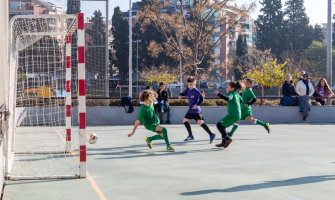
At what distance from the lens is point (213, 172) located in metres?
8.59

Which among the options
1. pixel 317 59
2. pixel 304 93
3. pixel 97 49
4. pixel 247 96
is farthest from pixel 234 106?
pixel 317 59

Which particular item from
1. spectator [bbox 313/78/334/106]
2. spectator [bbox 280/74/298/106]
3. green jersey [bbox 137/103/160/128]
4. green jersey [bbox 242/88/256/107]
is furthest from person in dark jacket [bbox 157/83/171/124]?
green jersey [bbox 137/103/160/128]

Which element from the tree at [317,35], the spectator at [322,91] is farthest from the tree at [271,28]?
the spectator at [322,91]

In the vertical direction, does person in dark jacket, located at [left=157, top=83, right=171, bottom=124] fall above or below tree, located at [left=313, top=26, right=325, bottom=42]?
below

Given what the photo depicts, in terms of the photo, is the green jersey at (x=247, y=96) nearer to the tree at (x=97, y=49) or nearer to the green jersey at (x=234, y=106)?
the green jersey at (x=234, y=106)

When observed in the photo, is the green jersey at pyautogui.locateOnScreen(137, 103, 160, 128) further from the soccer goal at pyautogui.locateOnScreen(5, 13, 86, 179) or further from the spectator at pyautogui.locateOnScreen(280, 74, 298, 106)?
the spectator at pyautogui.locateOnScreen(280, 74, 298, 106)

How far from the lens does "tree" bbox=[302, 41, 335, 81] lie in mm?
72512

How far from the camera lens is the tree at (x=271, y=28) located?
7881 centimetres

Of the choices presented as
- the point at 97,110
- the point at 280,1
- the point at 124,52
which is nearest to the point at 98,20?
the point at 97,110

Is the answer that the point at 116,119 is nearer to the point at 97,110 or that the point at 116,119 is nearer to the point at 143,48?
the point at 97,110

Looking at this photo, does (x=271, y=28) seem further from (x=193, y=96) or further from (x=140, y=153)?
(x=140, y=153)

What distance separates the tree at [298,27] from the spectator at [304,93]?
60.5 metres

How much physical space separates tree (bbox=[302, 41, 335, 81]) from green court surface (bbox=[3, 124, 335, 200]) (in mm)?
61759

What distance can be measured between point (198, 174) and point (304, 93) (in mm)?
15075
